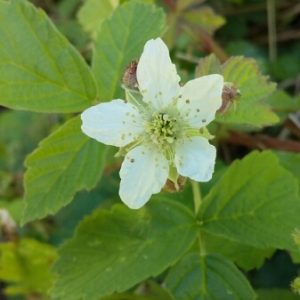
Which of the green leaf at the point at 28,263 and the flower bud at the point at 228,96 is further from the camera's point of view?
the green leaf at the point at 28,263

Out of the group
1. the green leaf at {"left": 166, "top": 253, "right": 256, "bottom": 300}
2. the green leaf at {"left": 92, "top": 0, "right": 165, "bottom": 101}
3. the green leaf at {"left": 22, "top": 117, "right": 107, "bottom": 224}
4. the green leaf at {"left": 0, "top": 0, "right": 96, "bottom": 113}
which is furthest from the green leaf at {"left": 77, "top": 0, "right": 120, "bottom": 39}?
the green leaf at {"left": 166, "top": 253, "right": 256, "bottom": 300}

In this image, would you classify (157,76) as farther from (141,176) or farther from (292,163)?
(292,163)

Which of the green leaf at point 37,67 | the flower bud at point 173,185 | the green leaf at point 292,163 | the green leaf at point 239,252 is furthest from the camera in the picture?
the green leaf at point 292,163

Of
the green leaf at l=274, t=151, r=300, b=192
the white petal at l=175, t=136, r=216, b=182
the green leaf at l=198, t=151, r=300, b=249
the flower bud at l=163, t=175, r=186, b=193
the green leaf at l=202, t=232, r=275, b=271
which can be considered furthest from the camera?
the green leaf at l=274, t=151, r=300, b=192

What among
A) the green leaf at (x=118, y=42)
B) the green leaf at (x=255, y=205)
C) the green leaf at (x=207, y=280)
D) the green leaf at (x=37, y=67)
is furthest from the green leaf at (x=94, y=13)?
the green leaf at (x=207, y=280)

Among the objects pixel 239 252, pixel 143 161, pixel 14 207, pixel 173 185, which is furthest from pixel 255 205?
pixel 14 207

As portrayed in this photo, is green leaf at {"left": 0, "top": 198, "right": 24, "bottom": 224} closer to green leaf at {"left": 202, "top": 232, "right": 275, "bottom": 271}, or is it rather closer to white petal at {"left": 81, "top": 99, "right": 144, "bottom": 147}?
green leaf at {"left": 202, "top": 232, "right": 275, "bottom": 271}

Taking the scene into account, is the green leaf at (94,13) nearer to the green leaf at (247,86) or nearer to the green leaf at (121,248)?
the green leaf at (247,86)

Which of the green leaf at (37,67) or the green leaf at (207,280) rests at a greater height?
the green leaf at (37,67)
